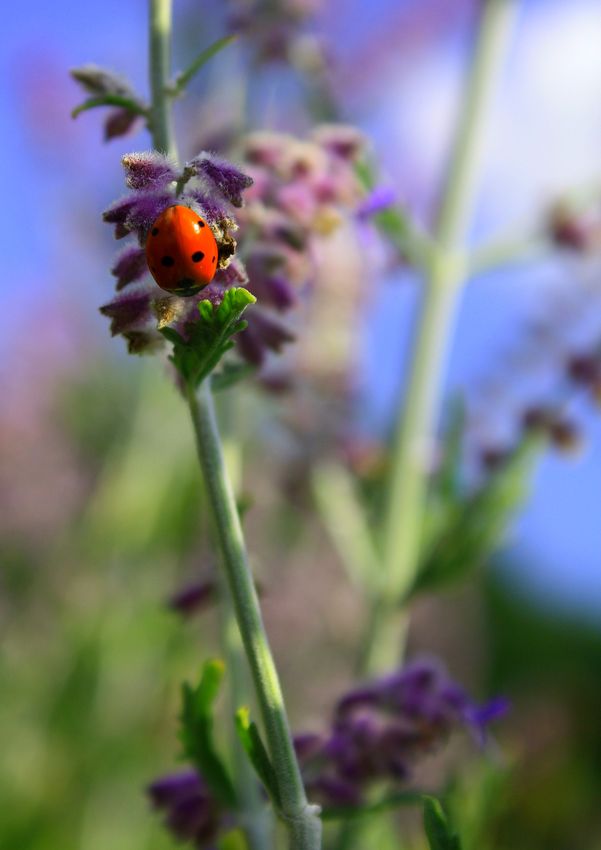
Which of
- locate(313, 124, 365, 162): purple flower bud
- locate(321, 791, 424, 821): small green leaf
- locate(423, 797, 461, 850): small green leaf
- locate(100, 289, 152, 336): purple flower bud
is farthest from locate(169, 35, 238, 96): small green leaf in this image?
locate(321, 791, 424, 821): small green leaf

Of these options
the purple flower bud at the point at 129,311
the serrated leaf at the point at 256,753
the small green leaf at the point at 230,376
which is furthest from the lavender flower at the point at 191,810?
the purple flower bud at the point at 129,311

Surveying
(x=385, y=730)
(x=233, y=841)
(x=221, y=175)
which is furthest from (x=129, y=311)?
(x=233, y=841)

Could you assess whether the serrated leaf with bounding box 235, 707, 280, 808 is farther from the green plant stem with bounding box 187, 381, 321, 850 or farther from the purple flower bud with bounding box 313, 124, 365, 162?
the purple flower bud with bounding box 313, 124, 365, 162

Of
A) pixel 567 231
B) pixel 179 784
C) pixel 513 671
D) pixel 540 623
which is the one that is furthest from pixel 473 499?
pixel 540 623

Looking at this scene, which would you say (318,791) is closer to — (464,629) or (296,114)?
(296,114)

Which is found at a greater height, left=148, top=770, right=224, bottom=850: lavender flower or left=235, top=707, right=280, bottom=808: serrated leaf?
left=148, top=770, right=224, bottom=850: lavender flower

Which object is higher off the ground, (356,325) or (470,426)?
(356,325)
